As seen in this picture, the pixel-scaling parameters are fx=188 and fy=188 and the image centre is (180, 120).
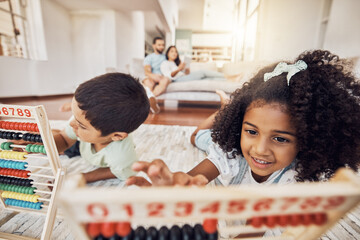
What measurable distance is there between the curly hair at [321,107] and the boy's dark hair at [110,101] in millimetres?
459

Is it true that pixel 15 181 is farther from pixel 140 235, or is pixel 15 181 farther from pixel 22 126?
pixel 140 235

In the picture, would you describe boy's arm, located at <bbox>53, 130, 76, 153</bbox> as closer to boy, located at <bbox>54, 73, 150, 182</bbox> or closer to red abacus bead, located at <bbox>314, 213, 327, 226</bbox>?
boy, located at <bbox>54, 73, 150, 182</bbox>

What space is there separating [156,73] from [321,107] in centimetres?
251

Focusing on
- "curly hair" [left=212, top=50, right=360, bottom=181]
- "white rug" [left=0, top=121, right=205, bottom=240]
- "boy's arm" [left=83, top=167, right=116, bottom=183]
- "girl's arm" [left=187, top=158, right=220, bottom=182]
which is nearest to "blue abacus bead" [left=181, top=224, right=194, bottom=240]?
"girl's arm" [left=187, top=158, right=220, bottom=182]

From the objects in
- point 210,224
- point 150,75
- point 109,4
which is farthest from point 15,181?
point 109,4

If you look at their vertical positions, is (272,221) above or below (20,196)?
above

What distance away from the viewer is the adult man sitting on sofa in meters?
2.66

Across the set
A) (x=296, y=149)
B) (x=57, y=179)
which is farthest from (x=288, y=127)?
(x=57, y=179)

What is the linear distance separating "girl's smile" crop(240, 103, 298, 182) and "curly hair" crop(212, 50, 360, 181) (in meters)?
0.02

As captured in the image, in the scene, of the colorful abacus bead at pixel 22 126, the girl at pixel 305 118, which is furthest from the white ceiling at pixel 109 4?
the girl at pixel 305 118

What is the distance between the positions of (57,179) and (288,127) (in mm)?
752

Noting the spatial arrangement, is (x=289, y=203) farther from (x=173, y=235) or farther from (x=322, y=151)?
(x=322, y=151)

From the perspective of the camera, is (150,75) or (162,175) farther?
(150,75)

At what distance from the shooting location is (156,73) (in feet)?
9.36
